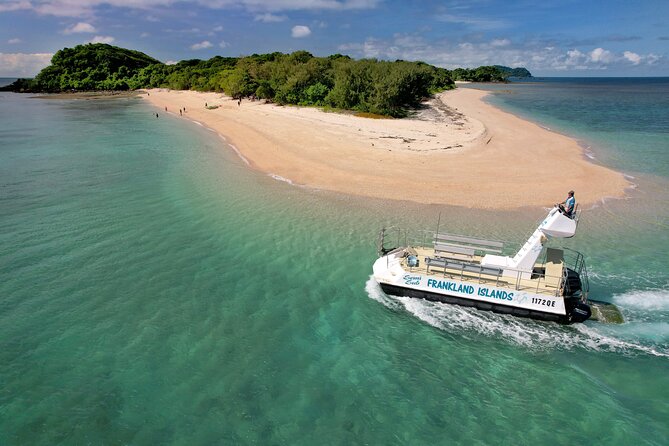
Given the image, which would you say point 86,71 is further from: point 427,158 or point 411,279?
point 411,279

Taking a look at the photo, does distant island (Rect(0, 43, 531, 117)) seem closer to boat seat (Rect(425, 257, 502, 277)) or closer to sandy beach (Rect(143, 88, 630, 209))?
sandy beach (Rect(143, 88, 630, 209))

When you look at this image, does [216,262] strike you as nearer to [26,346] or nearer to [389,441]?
[26,346]

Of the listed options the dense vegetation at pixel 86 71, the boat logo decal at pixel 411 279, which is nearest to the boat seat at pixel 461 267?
the boat logo decal at pixel 411 279

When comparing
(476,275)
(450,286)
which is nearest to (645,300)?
(476,275)

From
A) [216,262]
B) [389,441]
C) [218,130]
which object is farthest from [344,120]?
[389,441]

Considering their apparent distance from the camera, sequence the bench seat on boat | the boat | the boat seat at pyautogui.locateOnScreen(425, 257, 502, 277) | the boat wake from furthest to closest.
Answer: the bench seat on boat
the boat seat at pyautogui.locateOnScreen(425, 257, 502, 277)
the boat
the boat wake

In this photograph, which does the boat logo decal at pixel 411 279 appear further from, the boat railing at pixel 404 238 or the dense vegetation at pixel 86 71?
the dense vegetation at pixel 86 71

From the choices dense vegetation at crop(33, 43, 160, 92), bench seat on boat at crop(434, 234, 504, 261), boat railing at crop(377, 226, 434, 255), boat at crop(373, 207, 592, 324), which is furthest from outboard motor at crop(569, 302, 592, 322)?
dense vegetation at crop(33, 43, 160, 92)
